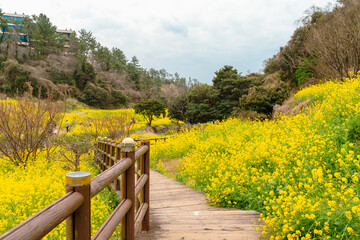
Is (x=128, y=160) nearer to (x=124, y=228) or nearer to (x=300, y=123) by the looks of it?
(x=124, y=228)

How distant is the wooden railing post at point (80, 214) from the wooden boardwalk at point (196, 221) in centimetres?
221

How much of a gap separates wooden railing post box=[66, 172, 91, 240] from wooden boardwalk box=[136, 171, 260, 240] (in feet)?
7.26

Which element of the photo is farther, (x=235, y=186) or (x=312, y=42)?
(x=312, y=42)

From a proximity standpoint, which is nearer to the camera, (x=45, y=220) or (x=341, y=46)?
(x=45, y=220)

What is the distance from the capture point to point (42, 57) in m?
45.2

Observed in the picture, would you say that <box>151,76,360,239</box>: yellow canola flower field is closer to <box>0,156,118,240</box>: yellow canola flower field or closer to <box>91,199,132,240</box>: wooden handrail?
<box>91,199,132,240</box>: wooden handrail

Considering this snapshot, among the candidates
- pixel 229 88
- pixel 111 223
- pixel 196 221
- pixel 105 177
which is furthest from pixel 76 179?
pixel 229 88

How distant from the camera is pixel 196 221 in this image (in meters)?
3.60

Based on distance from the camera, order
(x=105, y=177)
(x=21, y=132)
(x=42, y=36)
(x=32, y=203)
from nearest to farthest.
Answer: (x=105, y=177) < (x=32, y=203) < (x=21, y=132) < (x=42, y=36)

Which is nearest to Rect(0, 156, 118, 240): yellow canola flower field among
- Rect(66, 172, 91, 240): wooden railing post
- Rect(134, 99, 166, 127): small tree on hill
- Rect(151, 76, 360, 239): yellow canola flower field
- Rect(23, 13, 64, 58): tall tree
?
Rect(151, 76, 360, 239): yellow canola flower field

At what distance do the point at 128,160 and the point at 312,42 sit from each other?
43.7ft

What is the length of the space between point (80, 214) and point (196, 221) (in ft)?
9.04

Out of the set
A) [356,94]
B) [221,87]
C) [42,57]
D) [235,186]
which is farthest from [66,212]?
[42,57]

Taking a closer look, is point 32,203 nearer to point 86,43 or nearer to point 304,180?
point 304,180
